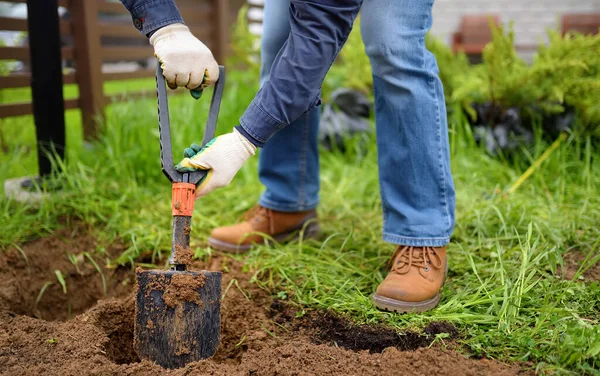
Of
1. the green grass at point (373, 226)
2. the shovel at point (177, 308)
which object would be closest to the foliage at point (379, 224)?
the green grass at point (373, 226)

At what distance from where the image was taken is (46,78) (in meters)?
2.33

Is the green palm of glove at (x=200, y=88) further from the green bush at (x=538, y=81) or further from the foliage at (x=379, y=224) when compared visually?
the green bush at (x=538, y=81)

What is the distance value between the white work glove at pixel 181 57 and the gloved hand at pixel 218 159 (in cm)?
20

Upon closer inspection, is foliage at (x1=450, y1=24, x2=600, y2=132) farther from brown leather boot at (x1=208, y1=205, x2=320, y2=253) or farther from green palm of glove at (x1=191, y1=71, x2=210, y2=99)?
green palm of glove at (x1=191, y1=71, x2=210, y2=99)

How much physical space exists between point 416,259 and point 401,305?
16cm

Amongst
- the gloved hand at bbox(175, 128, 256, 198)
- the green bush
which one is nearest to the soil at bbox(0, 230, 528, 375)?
the gloved hand at bbox(175, 128, 256, 198)

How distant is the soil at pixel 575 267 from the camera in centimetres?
170

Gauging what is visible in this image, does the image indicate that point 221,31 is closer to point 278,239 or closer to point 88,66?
point 88,66

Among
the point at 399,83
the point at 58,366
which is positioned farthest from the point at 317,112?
the point at 58,366

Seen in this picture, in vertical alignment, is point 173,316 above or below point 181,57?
below

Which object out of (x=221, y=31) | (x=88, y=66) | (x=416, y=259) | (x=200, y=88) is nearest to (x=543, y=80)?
(x=416, y=259)

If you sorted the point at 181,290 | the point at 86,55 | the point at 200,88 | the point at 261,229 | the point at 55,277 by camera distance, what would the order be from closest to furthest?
the point at 181,290 → the point at 200,88 → the point at 55,277 → the point at 261,229 → the point at 86,55

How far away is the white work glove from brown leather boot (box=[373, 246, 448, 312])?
2.61ft

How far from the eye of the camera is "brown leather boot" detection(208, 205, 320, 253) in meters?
2.05
